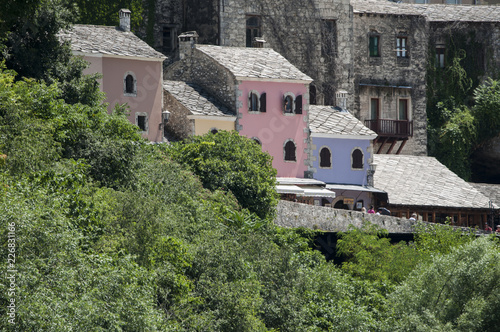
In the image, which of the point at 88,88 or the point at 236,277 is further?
the point at 88,88

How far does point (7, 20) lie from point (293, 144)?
83.0 feet

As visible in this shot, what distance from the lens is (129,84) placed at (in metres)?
54.3

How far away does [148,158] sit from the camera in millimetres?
43844

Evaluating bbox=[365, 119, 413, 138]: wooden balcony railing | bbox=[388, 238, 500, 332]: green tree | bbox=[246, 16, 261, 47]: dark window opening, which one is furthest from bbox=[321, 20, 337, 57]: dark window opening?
bbox=[388, 238, 500, 332]: green tree

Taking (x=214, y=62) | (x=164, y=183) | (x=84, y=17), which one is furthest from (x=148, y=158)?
(x=84, y=17)

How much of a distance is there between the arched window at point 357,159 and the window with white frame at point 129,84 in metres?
12.0

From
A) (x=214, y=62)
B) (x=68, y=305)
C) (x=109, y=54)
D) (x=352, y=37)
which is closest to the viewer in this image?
(x=68, y=305)

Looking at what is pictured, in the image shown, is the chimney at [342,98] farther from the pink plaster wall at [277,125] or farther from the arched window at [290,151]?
the arched window at [290,151]

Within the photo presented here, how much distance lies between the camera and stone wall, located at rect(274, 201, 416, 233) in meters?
48.0

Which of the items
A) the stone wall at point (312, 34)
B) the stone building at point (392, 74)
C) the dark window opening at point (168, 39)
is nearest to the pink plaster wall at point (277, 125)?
the stone wall at point (312, 34)

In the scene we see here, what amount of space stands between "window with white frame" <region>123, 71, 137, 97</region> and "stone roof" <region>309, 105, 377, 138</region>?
956cm

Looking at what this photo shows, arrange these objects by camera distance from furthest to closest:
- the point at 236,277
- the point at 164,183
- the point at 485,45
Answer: the point at 485,45 → the point at 164,183 → the point at 236,277

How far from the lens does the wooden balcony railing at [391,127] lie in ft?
221

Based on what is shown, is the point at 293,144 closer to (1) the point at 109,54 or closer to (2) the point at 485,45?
(1) the point at 109,54
